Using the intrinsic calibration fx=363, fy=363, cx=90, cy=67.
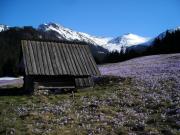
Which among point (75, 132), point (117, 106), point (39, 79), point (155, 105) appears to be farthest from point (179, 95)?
point (39, 79)

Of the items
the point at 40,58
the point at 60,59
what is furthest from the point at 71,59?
the point at 40,58

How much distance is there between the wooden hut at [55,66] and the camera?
40938 mm

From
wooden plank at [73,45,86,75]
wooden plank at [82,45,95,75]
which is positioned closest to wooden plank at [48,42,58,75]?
wooden plank at [73,45,86,75]

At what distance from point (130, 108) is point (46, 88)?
14.4 m

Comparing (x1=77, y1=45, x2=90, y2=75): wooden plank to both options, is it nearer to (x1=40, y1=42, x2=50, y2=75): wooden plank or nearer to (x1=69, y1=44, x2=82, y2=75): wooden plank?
(x1=69, y1=44, x2=82, y2=75): wooden plank

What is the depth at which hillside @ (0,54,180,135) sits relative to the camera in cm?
2270

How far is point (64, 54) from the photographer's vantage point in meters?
44.8

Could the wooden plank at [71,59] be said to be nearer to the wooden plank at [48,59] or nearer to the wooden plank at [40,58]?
the wooden plank at [48,59]

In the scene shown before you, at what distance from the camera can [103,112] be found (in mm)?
27984

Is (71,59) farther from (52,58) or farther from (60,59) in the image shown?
(52,58)

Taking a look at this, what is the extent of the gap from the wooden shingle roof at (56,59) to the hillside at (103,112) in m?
4.96

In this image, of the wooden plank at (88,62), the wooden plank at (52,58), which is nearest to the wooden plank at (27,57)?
the wooden plank at (52,58)

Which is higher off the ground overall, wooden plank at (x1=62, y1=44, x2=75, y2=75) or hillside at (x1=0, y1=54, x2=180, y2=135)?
wooden plank at (x1=62, y1=44, x2=75, y2=75)

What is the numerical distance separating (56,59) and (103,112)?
16.7 meters
